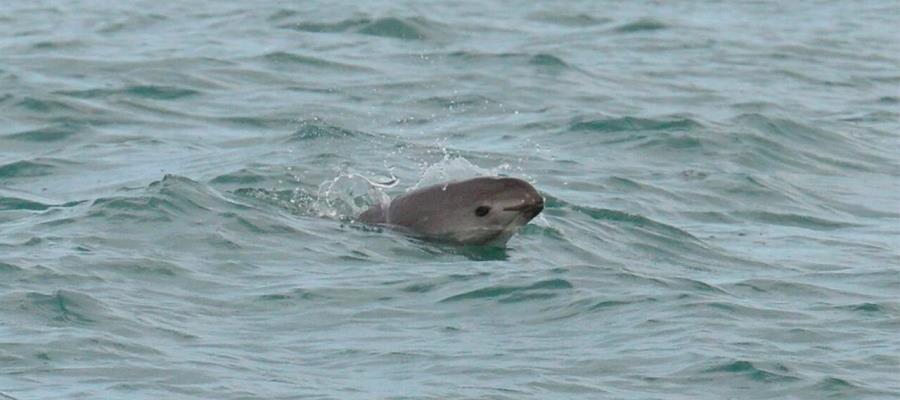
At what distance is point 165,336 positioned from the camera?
10234 mm

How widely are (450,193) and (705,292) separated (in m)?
1.93

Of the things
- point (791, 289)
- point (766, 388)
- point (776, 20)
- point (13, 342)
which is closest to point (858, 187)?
point (791, 289)

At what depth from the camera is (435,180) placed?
13.7m

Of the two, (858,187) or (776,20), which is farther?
(776,20)

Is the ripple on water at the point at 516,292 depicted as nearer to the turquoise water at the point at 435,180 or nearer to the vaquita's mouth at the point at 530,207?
the turquoise water at the point at 435,180

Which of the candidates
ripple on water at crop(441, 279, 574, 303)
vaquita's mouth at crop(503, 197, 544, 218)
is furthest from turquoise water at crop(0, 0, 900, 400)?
vaquita's mouth at crop(503, 197, 544, 218)

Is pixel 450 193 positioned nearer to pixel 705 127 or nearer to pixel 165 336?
pixel 165 336

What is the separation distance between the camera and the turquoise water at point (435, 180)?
32.4 feet

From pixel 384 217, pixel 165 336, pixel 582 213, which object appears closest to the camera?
pixel 165 336

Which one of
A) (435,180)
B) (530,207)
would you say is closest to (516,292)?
(530,207)

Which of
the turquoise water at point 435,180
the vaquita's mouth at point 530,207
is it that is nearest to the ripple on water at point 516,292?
the turquoise water at point 435,180

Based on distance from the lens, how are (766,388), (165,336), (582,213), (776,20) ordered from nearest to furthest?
(766,388) → (165,336) → (582,213) → (776,20)

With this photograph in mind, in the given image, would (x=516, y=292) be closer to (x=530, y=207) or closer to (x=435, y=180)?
(x=530, y=207)

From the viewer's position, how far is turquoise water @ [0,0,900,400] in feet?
32.4
